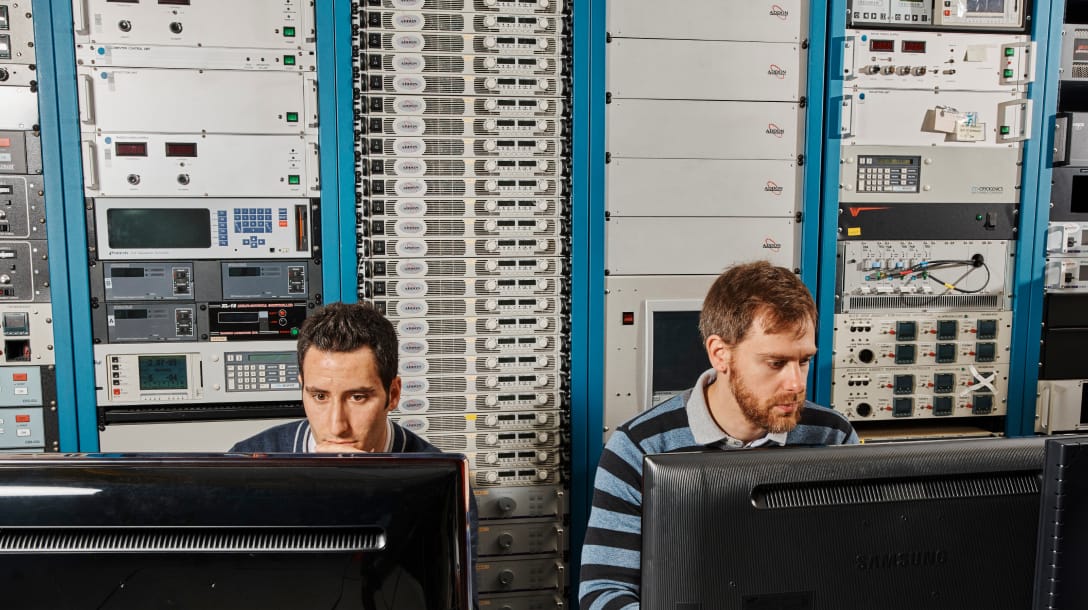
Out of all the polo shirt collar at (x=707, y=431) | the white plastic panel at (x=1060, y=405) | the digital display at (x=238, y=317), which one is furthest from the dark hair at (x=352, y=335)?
the white plastic panel at (x=1060, y=405)

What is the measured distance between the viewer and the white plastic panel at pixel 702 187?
2.60m

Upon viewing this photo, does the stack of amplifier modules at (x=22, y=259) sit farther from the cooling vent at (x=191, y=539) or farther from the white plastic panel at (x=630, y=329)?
the cooling vent at (x=191, y=539)

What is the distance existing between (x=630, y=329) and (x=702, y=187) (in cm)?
59

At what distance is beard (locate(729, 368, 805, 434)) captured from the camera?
1.42 metres

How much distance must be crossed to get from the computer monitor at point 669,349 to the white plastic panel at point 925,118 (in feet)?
2.97

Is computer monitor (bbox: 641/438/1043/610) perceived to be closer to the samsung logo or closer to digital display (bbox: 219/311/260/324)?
the samsung logo

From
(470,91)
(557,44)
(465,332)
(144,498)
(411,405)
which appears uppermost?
(557,44)

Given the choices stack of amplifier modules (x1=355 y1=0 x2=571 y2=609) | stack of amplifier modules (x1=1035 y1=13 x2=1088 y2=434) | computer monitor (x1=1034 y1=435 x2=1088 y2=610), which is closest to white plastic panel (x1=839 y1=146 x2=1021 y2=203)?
stack of amplifier modules (x1=1035 y1=13 x2=1088 y2=434)

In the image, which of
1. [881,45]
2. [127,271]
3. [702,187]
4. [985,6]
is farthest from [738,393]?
[985,6]

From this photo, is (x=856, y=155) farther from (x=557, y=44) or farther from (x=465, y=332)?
(x=465, y=332)

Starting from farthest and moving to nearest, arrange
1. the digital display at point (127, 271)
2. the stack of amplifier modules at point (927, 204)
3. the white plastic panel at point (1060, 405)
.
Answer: the white plastic panel at point (1060, 405)
the stack of amplifier modules at point (927, 204)
the digital display at point (127, 271)

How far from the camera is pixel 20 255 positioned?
2426 mm

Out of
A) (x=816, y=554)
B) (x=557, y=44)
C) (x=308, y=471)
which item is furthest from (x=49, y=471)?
(x=557, y=44)

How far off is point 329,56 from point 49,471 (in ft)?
7.13
